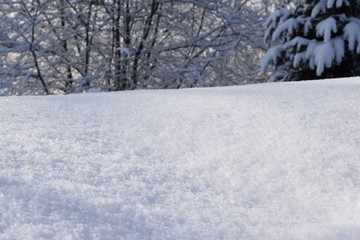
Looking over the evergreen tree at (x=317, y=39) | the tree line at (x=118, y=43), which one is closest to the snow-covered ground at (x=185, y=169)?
the evergreen tree at (x=317, y=39)

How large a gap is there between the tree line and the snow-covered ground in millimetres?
3545

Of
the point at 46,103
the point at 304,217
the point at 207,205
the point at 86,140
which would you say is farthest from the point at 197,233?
the point at 46,103

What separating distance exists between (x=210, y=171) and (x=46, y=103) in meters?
0.93

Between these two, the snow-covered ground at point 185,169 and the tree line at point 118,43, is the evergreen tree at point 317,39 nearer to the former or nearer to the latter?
the tree line at point 118,43

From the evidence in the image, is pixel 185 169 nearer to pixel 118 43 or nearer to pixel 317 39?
pixel 317 39

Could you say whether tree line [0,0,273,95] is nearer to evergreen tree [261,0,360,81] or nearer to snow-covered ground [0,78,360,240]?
evergreen tree [261,0,360,81]

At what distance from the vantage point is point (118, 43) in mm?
5336

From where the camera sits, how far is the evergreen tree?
13.7 feet

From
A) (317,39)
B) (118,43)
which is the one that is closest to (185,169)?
(317,39)

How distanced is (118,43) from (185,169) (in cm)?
457

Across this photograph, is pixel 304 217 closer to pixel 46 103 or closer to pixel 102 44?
pixel 46 103

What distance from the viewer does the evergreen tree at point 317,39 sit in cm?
418

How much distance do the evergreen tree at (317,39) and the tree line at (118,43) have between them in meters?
0.75

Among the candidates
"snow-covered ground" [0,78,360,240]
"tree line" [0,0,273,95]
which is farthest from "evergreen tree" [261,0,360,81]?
"snow-covered ground" [0,78,360,240]
